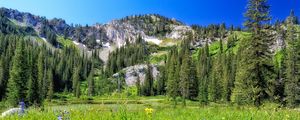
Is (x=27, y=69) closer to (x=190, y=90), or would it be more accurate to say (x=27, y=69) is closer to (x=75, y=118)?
(x=190, y=90)

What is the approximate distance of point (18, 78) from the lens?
7262 cm

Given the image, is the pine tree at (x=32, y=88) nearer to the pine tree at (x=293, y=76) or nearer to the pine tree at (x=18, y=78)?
the pine tree at (x=18, y=78)

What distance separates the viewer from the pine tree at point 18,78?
7181 centimetres

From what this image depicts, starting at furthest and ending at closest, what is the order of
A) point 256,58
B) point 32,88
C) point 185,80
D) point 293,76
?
point 185,80
point 293,76
point 32,88
point 256,58

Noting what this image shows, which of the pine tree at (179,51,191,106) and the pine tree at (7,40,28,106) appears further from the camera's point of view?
the pine tree at (179,51,191,106)

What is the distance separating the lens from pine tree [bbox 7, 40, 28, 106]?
2827 inches

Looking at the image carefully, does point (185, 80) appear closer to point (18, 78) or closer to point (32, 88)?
point (32, 88)

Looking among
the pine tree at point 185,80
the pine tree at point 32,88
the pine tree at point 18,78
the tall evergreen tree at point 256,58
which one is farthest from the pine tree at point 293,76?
the pine tree at point 18,78

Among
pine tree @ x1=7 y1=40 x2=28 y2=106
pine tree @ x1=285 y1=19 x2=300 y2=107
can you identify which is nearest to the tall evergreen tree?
pine tree @ x1=285 y1=19 x2=300 y2=107

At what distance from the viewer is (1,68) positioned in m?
130

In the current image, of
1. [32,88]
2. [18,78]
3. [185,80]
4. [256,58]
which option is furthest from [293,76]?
[18,78]

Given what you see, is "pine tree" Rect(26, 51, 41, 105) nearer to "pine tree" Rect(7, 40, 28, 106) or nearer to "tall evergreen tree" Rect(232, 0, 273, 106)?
"pine tree" Rect(7, 40, 28, 106)

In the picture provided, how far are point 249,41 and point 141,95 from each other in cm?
11566

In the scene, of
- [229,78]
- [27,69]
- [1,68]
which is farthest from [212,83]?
[1,68]
